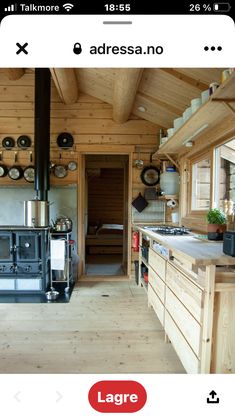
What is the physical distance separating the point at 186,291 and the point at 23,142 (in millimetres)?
2857

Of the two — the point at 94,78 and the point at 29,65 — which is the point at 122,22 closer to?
the point at 29,65

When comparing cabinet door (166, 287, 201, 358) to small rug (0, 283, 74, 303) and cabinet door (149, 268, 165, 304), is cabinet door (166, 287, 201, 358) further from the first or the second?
small rug (0, 283, 74, 303)

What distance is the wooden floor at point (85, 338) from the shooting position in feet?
5.18

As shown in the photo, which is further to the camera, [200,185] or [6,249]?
[6,249]

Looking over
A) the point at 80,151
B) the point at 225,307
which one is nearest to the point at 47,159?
the point at 80,151

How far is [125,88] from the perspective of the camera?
215 cm

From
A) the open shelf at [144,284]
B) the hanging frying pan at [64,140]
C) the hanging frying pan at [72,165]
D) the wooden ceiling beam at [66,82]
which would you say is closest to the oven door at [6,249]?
the hanging frying pan at [72,165]

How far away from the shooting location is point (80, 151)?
3.45m

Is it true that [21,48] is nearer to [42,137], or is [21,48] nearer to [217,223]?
[217,223]

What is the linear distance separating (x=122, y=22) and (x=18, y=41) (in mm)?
218

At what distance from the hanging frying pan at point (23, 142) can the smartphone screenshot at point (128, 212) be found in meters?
0.03

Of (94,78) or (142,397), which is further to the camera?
(94,78)
